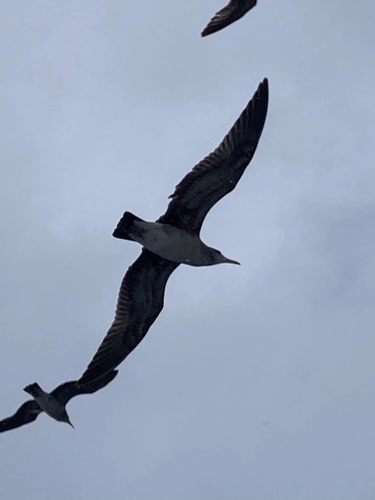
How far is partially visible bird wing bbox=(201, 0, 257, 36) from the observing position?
64.8ft

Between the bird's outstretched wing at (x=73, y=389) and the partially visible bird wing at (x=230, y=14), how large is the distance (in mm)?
7307

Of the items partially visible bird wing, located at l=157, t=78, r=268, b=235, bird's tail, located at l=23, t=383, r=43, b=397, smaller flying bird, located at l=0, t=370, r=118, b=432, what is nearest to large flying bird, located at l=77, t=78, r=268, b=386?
partially visible bird wing, located at l=157, t=78, r=268, b=235

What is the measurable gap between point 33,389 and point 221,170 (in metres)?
7.05

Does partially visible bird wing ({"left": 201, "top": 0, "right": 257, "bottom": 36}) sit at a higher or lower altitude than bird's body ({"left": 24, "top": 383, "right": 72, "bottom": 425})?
higher

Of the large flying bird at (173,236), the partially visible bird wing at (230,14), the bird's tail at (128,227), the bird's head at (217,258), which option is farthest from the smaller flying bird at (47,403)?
the partially visible bird wing at (230,14)

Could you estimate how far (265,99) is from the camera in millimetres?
19188

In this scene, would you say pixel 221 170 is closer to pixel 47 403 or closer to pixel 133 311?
pixel 133 311

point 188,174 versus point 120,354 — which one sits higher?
point 188,174

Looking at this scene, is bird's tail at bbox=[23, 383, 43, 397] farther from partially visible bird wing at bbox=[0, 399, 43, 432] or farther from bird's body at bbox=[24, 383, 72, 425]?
partially visible bird wing at bbox=[0, 399, 43, 432]

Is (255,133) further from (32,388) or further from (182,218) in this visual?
(32,388)

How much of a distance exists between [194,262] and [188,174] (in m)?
1.91

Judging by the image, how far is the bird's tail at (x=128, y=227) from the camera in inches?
747

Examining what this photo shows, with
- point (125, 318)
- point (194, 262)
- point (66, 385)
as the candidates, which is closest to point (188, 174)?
point (194, 262)

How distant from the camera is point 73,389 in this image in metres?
22.5
